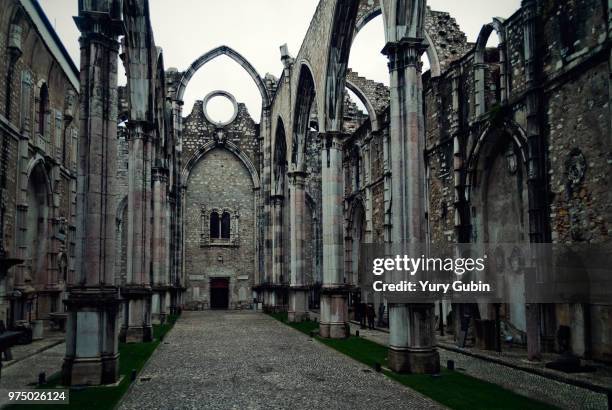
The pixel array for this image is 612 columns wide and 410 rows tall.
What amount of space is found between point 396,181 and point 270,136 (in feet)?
66.5

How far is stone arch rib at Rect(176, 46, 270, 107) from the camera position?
30.7 m

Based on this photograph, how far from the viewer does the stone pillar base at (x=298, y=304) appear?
22062 mm

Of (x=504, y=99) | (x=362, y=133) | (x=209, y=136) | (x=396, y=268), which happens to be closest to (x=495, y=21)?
(x=504, y=99)

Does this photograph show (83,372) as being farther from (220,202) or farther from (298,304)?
(220,202)

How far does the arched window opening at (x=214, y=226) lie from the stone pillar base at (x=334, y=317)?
17841mm

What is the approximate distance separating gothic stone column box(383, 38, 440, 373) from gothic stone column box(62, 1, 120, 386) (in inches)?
192

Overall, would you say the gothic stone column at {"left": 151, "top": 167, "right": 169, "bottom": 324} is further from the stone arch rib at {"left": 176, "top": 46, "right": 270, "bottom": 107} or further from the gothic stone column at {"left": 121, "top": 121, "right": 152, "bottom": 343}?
the stone arch rib at {"left": 176, "top": 46, "right": 270, "bottom": 107}

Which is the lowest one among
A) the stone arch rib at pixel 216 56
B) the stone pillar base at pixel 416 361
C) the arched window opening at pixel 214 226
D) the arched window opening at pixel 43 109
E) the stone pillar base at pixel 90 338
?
the stone pillar base at pixel 416 361

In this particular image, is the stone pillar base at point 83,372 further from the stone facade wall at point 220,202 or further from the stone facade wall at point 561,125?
the stone facade wall at point 220,202

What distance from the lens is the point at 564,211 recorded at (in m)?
12.2

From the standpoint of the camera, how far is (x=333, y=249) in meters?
17.1

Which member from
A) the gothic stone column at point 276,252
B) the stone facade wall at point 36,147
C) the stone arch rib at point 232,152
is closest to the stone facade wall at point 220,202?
the stone arch rib at point 232,152

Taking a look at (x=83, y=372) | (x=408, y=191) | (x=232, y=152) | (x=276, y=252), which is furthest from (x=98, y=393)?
(x=232, y=152)

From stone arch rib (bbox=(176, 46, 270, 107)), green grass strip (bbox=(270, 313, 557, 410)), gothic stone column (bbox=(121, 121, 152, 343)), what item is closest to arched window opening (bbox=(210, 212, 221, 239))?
stone arch rib (bbox=(176, 46, 270, 107))
